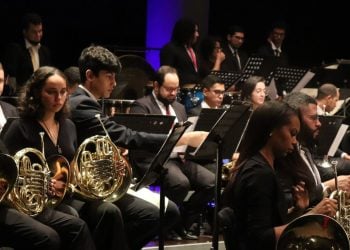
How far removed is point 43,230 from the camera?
177 inches

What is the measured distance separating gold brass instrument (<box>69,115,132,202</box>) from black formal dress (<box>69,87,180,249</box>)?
0.10 meters

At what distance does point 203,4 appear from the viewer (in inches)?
403

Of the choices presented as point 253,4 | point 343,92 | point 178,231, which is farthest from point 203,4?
point 178,231

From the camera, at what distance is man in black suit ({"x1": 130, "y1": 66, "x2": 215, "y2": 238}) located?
623cm

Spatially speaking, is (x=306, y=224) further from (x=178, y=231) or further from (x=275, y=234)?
(x=178, y=231)

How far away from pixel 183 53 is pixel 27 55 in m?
1.72

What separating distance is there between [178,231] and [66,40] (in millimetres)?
4291

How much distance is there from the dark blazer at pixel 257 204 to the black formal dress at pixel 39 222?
49.4 inches

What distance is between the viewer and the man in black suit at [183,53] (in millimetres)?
8289

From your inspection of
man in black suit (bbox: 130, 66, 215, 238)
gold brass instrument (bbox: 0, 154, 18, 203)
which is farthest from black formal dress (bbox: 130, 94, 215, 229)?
gold brass instrument (bbox: 0, 154, 18, 203)

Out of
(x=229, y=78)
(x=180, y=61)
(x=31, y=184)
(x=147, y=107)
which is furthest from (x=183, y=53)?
(x=31, y=184)

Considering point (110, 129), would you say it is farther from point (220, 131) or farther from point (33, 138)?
point (220, 131)

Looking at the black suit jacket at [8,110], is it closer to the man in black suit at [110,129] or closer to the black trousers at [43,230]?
the man in black suit at [110,129]

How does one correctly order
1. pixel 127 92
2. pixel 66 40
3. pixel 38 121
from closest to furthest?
pixel 38 121
pixel 127 92
pixel 66 40
